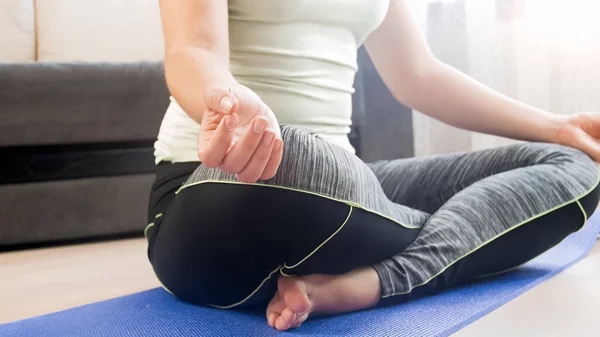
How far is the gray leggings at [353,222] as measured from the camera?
588 mm

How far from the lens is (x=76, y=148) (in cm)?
147

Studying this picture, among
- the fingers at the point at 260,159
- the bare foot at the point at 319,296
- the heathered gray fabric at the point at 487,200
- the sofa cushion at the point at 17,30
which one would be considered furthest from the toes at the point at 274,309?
the sofa cushion at the point at 17,30

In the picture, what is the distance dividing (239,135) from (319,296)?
0.25 metres

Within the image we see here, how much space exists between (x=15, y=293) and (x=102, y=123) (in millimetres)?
593

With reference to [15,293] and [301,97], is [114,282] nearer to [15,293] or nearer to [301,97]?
[15,293]

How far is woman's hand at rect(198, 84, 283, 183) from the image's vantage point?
0.43 m

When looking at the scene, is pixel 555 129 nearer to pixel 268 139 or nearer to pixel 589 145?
pixel 589 145

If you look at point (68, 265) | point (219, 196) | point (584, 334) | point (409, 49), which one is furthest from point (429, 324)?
point (68, 265)

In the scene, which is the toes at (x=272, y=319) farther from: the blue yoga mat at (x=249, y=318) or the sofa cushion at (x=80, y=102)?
the sofa cushion at (x=80, y=102)

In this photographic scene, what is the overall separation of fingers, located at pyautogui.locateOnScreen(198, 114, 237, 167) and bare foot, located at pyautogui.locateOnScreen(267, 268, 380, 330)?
0.74 feet

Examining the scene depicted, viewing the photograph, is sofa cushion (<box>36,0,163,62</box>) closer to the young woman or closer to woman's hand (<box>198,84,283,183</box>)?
the young woman

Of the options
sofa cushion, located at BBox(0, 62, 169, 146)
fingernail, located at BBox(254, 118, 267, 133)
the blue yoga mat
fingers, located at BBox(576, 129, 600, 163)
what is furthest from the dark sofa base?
fingernail, located at BBox(254, 118, 267, 133)

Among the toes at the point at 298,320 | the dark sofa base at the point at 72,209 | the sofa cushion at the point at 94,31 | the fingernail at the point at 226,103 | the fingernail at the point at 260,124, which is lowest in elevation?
the dark sofa base at the point at 72,209

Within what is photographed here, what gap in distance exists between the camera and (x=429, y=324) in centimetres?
62
